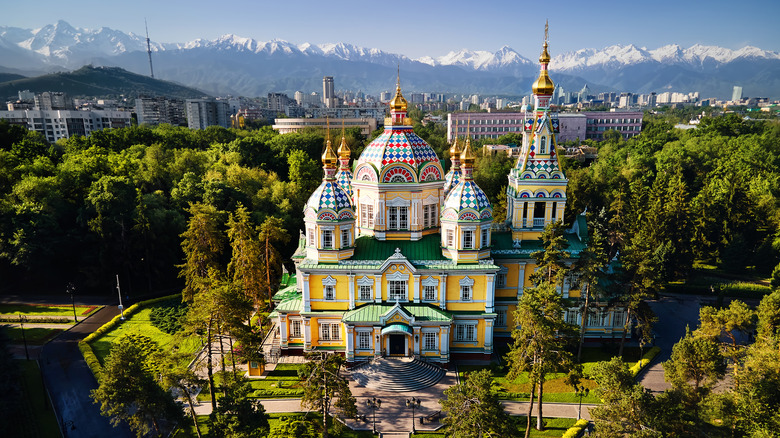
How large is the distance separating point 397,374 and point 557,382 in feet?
30.6

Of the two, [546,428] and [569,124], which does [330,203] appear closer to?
[546,428]

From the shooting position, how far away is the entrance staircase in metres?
26.2

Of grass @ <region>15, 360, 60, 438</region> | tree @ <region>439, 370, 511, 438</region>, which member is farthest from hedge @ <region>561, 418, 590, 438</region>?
grass @ <region>15, 360, 60, 438</region>

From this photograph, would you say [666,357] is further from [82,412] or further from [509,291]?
[82,412]

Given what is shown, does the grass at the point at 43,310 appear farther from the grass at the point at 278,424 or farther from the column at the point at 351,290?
the column at the point at 351,290

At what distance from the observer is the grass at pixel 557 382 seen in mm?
25047

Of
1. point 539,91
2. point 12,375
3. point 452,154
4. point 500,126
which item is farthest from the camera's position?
point 500,126

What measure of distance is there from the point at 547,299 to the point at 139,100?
14828 cm

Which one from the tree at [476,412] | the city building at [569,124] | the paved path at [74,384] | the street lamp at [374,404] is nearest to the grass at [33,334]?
the paved path at [74,384]

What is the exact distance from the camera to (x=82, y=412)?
Answer: 24250 mm

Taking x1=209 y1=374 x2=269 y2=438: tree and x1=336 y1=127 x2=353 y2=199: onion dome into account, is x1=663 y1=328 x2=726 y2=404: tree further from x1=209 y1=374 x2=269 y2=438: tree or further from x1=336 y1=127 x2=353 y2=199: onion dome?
x1=336 y1=127 x2=353 y2=199: onion dome

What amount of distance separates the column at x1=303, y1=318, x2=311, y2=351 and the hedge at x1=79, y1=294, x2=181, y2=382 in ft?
35.9

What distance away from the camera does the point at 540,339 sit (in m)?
19.9

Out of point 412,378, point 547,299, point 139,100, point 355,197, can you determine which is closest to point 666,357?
point 547,299
